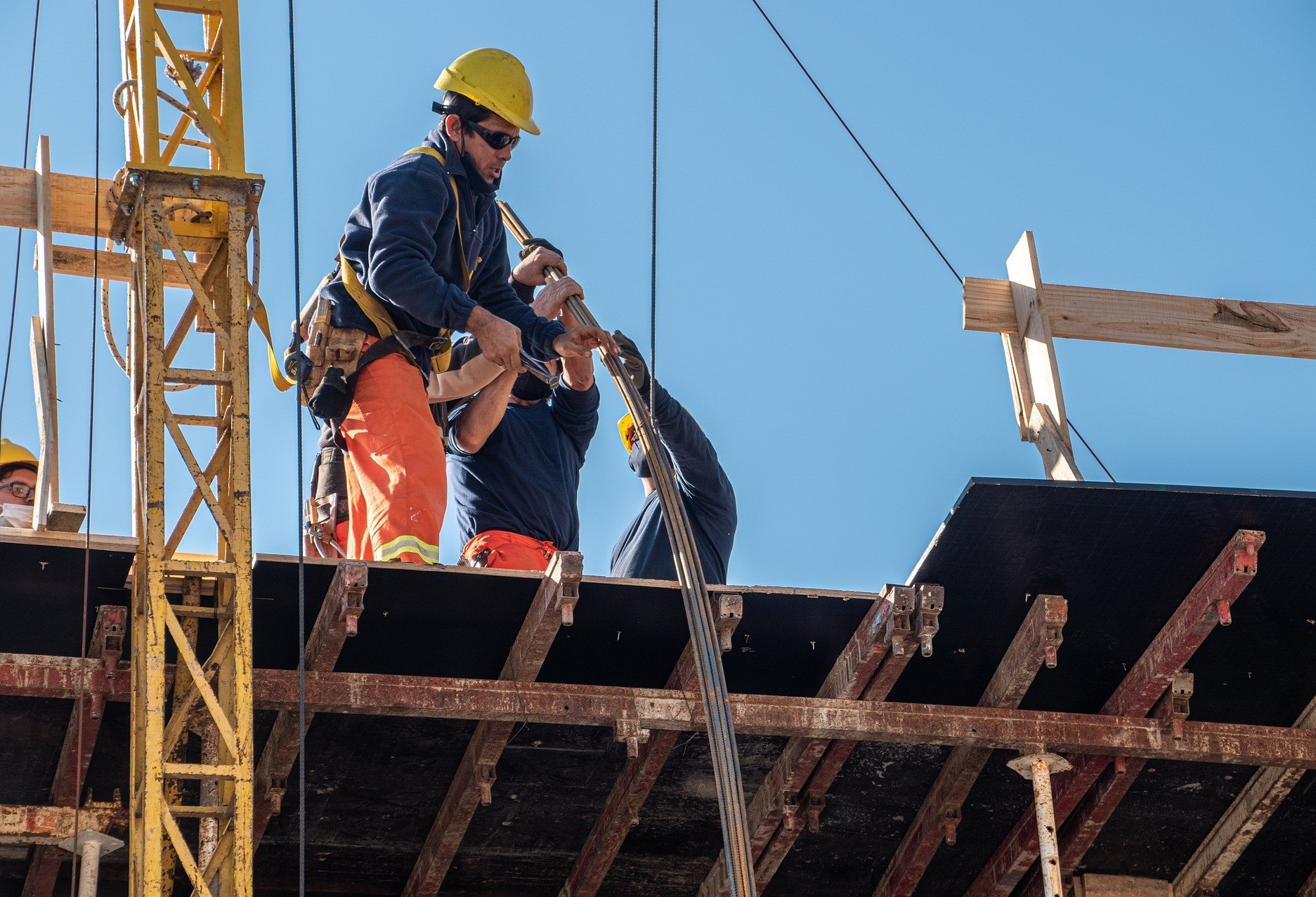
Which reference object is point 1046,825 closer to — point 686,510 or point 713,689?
point 713,689

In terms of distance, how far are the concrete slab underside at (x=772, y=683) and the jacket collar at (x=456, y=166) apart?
224cm

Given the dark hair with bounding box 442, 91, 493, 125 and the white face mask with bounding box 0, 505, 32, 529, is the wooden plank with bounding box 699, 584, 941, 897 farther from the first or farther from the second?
the white face mask with bounding box 0, 505, 32, 529

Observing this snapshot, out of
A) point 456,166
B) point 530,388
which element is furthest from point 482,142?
point 530,388

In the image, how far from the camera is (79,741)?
855 centimetres

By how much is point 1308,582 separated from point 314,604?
4.71m

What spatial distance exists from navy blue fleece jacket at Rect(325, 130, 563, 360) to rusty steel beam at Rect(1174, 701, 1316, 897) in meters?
4.50

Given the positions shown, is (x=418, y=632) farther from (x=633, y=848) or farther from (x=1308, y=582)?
(x=1308, y=582)

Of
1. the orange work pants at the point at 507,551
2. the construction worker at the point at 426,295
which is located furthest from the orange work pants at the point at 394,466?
→ the orange work pants at the point at 507,551

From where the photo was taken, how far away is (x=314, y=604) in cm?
891

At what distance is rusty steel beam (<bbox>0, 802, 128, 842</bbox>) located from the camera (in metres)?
9.12

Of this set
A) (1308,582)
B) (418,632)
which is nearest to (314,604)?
(418,632)

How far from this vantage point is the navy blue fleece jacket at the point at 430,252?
923 cm

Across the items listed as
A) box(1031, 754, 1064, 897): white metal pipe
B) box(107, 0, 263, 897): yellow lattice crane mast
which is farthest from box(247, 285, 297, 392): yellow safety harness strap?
box(1031, 754, 1064, 897): white metal pipe

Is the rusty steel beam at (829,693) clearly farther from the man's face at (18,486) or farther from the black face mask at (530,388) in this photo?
the man's face at (18,486)
